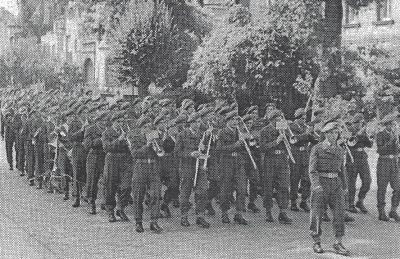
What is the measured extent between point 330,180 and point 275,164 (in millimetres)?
2369

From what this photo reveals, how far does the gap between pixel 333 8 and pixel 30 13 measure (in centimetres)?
5571

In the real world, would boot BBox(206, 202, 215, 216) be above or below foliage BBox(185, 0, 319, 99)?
below

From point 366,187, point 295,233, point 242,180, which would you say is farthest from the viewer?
point 366,187

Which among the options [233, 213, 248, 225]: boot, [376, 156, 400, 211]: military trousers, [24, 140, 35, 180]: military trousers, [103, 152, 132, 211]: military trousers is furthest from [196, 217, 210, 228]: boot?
[24, 140, 35, 180]: military trousers

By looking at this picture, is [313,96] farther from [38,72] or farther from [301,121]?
[38,72]

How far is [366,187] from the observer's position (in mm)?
11758

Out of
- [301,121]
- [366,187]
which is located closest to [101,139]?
[301,121]

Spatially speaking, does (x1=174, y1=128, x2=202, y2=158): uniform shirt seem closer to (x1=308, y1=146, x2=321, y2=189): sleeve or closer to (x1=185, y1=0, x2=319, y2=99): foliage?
(x1=308, y1=146, x2=321, y2=189): sleeve

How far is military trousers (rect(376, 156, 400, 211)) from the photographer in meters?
11.1

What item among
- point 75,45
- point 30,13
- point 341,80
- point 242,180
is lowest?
point 242,180

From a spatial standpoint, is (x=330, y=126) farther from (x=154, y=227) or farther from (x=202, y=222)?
(x=154, y=227)

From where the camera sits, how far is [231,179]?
10852mm

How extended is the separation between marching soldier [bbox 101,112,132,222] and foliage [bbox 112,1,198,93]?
895 centimetres

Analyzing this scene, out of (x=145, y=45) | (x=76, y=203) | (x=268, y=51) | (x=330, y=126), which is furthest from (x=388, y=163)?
(x=145, y=45)
